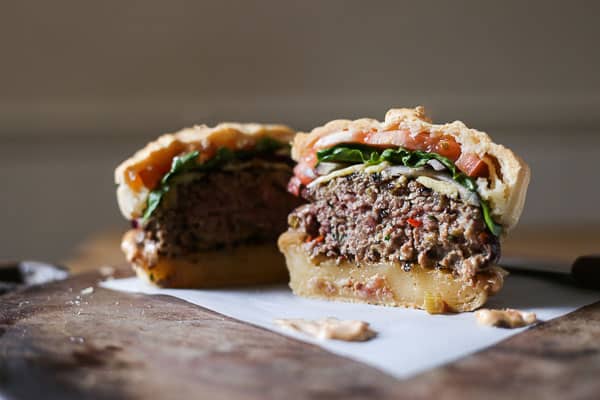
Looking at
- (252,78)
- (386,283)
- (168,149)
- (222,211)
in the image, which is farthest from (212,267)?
(252,78)

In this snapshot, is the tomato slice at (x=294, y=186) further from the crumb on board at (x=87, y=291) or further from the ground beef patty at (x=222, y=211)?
the crumb on board at (x=87, y=291)

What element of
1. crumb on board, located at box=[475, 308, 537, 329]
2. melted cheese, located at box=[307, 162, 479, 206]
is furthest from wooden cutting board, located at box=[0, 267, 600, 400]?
melted cheese, located at box=[307, 162, 479, 206]

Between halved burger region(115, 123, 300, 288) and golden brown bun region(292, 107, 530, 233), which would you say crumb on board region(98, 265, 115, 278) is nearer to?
halved burger region(115, 123, 300, 288)

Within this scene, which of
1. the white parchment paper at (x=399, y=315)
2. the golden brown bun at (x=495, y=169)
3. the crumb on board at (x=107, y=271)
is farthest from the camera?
the crumb on board at (x=107, y=271)

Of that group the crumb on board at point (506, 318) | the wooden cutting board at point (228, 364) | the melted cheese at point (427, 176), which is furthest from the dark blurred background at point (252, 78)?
the crumb on board at point (506, 318)

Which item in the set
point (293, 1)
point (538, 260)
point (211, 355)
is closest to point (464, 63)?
point (293, 1)
